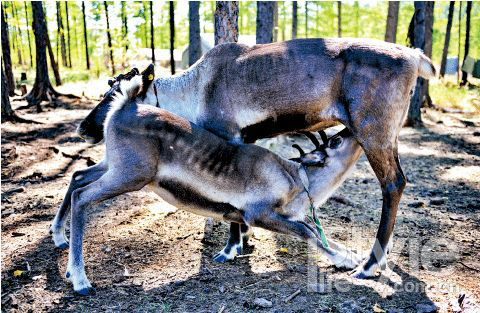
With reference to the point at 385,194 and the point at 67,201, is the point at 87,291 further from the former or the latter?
the point at 385,194

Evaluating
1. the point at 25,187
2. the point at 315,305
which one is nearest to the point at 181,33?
the point at 25,187

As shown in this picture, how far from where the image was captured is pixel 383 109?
379 cm

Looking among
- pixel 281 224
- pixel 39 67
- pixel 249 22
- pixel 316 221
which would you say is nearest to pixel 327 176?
pixel 316 221

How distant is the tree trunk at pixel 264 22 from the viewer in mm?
9648

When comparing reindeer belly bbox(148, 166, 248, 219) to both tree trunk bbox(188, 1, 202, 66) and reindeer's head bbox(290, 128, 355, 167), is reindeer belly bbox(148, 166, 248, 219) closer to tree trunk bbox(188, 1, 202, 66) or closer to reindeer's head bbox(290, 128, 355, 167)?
reindeer's head bbox(290, 128, 355, 167)

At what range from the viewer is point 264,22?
9.78 meters

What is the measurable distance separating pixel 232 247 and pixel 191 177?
0.88 meters

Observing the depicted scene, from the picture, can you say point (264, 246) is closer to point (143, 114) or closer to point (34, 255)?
point (143, 114)

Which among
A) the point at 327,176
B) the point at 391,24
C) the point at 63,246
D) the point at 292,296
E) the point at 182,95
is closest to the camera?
the point at 292,296

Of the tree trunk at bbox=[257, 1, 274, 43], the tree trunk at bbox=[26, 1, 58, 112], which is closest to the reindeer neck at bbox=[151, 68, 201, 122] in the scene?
the tree trunk at bbox=[257, 1, 274, 43]

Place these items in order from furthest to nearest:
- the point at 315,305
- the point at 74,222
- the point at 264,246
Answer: the point at 264,246 → the point at 74,222 → the point at 315,305

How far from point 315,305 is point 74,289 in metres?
1.84

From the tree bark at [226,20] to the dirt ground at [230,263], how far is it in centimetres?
189

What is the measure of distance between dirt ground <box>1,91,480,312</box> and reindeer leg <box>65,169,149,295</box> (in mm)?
123
